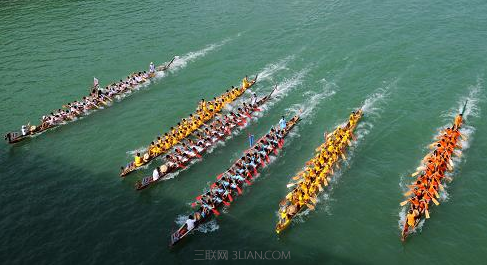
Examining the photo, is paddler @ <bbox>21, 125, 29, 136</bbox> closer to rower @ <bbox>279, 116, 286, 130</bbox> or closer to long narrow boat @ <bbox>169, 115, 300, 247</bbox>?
long narrow boat @ <bbox>169, 115, 300, 247</bbox>

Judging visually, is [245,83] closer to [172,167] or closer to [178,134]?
[178,134]

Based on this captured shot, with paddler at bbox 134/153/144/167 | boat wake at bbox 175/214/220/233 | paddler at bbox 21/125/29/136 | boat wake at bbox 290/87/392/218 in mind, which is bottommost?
boat wake at bbox 290/87/392/218

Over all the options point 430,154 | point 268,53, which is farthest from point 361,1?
point 430,154

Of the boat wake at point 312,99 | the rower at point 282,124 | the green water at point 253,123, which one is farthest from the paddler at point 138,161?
the boat wake at point 312,99

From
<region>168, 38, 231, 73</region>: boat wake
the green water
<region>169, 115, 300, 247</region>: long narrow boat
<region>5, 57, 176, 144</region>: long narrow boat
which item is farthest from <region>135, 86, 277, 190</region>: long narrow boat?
<region>168, 38, 231, 73</region>: boat wake

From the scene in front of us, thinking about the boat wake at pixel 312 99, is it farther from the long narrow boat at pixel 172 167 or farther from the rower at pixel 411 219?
the rower at pixel 411 219

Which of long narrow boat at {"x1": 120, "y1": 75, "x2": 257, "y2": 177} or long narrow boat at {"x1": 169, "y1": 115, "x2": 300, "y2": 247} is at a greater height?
long narrow boat at {"x1": 120, "y1": 75, "x2": 257, "y2": 177}
